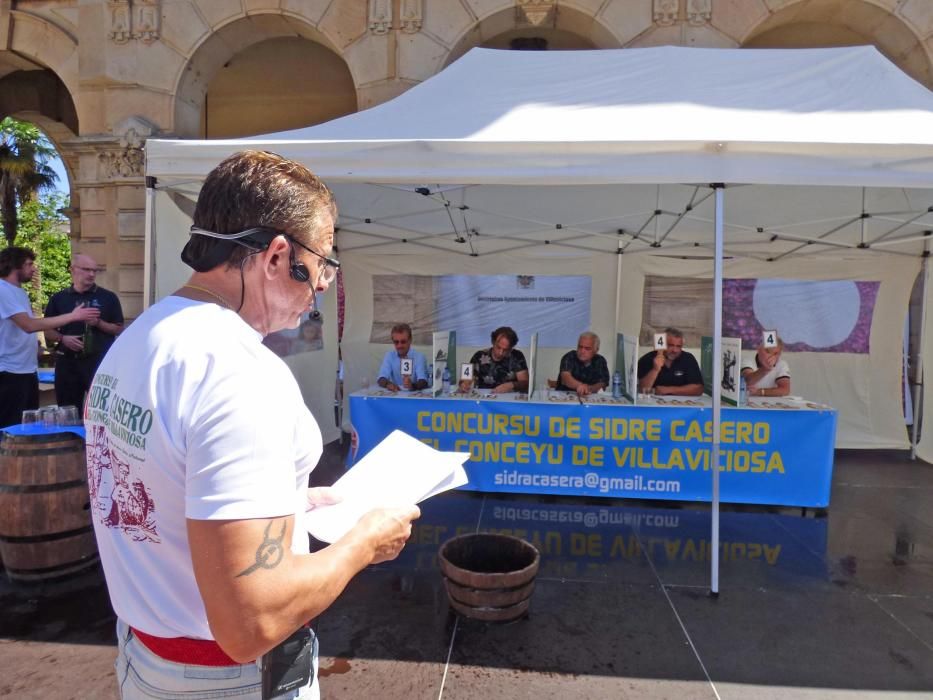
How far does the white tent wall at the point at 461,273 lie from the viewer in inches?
279

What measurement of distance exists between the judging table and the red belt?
155 inches

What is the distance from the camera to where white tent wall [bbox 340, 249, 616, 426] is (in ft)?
23.2

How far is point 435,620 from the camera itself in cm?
312

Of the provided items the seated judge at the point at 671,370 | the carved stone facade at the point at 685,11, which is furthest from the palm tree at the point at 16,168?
the seated judge at the point at 671,370

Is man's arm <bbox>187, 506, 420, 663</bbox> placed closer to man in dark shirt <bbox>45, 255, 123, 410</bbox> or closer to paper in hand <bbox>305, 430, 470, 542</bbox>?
paper in hand <bbox>305, 430, 470, 542</bbox>

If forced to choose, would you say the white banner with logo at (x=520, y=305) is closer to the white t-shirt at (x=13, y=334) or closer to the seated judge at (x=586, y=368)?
the seated judge at (x=586, y=368)

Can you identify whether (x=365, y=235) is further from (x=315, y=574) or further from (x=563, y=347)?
(x=315, y=574)

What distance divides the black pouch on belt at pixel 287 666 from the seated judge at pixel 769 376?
17.3 feet

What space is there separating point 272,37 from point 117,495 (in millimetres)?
9539

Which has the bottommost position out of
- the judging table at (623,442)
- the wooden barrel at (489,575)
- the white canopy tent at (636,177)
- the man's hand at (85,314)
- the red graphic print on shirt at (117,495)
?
the wooden barrel at (489,575)

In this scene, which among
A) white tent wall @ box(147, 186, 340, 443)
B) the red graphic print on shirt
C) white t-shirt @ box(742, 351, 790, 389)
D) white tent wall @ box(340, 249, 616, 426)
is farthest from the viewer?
white tent wall @ box(340, 249, 616, 426)

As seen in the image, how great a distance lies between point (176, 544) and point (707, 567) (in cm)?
368

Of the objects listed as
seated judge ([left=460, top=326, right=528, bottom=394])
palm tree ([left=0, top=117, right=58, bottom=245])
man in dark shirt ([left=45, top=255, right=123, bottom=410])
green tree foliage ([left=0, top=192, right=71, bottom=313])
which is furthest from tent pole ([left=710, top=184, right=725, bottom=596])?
green tree foliage ([left=0, top=192, right=71, bottom=313])

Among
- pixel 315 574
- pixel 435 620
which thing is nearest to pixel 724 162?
pixel 435 620
